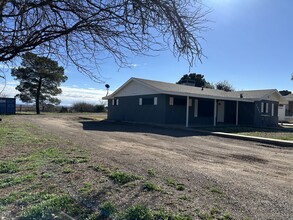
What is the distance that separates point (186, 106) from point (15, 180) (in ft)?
58.5

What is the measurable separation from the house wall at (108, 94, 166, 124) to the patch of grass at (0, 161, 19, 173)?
600 inches

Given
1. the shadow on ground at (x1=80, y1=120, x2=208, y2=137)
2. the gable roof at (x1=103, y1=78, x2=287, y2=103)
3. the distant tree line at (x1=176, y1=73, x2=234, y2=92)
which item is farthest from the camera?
the distant tree line at (x1=176, y1=73, x2=234, y2=92)

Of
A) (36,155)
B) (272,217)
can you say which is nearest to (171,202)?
(272,217)

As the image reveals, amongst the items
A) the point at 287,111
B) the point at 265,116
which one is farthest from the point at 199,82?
the point at 265,116

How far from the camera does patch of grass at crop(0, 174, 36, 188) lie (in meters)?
4.97

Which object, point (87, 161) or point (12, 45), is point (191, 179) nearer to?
point (87, 161)

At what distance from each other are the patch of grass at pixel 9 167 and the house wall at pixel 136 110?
50.0ft

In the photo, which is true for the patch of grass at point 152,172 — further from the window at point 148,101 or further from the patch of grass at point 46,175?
the window at point 148,101

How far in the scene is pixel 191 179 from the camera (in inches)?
211

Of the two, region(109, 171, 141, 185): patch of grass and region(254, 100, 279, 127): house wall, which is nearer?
region(109, 171, 141, 185): patch of grass

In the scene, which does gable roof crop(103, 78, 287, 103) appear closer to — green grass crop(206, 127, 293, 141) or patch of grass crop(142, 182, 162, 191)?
green grass crop(206, 127, 293, 141)

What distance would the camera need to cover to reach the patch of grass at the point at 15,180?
4975mm

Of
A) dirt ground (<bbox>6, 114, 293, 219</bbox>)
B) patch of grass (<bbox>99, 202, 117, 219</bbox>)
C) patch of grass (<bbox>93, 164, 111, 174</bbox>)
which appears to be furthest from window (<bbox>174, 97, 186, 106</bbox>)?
patch of grass (<bbox>99, 202, 117, 219</bbox>)

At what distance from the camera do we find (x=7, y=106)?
35062 millimetres
